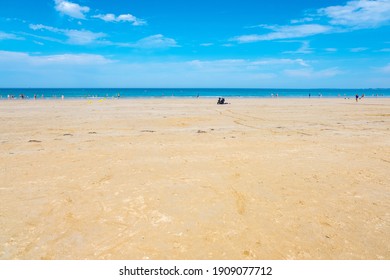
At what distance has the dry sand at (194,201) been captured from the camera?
14.4ft

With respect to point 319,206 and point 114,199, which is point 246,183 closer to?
point 319,206

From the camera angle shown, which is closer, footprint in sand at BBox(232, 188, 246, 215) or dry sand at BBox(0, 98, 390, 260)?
dry sand at BBox(0, 98, 390, 260)

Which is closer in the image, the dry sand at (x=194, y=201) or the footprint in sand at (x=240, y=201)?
the dry sand at (x=194, y=201)

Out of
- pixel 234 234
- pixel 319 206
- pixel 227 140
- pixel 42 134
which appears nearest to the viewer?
pixel 234 234

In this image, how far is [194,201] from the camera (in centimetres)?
604

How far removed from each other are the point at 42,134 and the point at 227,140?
9.11 metres

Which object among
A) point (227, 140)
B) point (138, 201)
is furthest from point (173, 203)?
point (227, 140)

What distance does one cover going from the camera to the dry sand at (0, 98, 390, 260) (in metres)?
4.39
